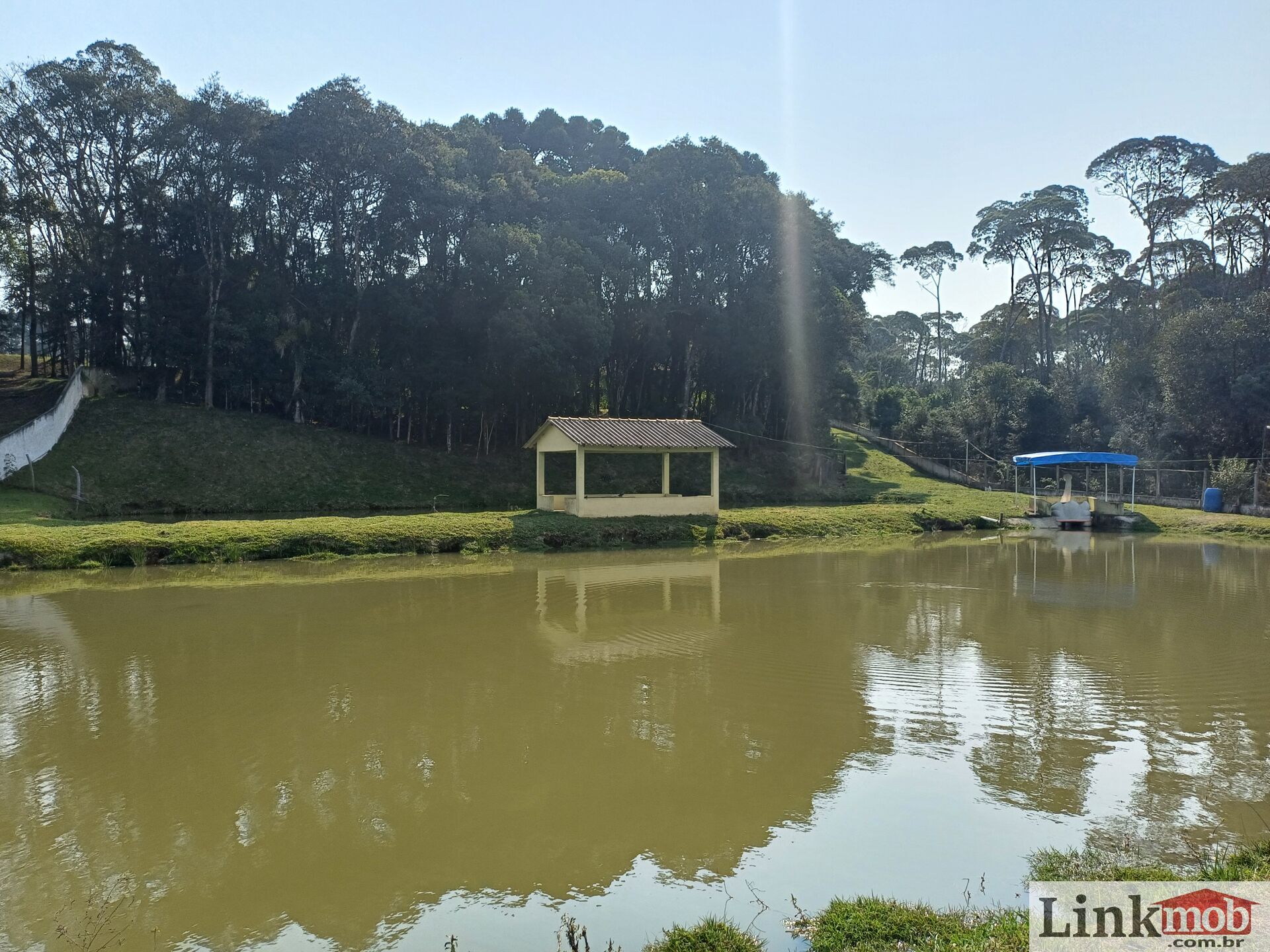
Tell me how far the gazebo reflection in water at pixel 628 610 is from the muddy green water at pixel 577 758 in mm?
111

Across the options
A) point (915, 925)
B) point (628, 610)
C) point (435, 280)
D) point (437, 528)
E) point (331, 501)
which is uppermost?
point (435, 280)

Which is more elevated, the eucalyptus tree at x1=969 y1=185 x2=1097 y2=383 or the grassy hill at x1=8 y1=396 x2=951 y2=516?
the eucalyptus tree at x1=969 y1=185 x2=1097 y2=383

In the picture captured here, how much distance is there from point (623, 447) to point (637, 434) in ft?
3.38

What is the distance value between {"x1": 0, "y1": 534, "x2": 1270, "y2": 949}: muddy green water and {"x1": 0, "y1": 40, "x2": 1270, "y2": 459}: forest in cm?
2044

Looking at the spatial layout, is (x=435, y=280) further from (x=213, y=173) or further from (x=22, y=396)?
(x=22, y=396)

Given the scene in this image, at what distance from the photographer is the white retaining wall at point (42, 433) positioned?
23.8 meters

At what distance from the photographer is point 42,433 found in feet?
84.0

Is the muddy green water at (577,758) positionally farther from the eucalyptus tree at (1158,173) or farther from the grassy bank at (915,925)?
the eucalyptus tree at (1158,173)

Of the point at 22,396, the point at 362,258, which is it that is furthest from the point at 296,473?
the point at 22,396

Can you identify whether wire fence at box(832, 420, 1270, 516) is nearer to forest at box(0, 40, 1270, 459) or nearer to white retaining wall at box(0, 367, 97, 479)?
forest at box(0, 40, 1270, 459)

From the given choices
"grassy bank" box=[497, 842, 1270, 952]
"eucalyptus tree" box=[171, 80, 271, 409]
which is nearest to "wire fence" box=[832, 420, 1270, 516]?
"grassy bank" box=[497, 842, 1270, 952]

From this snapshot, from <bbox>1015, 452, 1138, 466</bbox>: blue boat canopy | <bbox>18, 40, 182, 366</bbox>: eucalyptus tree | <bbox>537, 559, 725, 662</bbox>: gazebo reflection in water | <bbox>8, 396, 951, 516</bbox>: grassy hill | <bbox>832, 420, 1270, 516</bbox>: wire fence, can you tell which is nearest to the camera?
<bbox>537, 559, 725, 662</bbox>: gazebo reflection in water

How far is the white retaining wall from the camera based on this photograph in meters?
23.8

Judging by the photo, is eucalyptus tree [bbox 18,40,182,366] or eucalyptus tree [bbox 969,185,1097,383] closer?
eucalyptus tree [bbox 18,40,182,366]
